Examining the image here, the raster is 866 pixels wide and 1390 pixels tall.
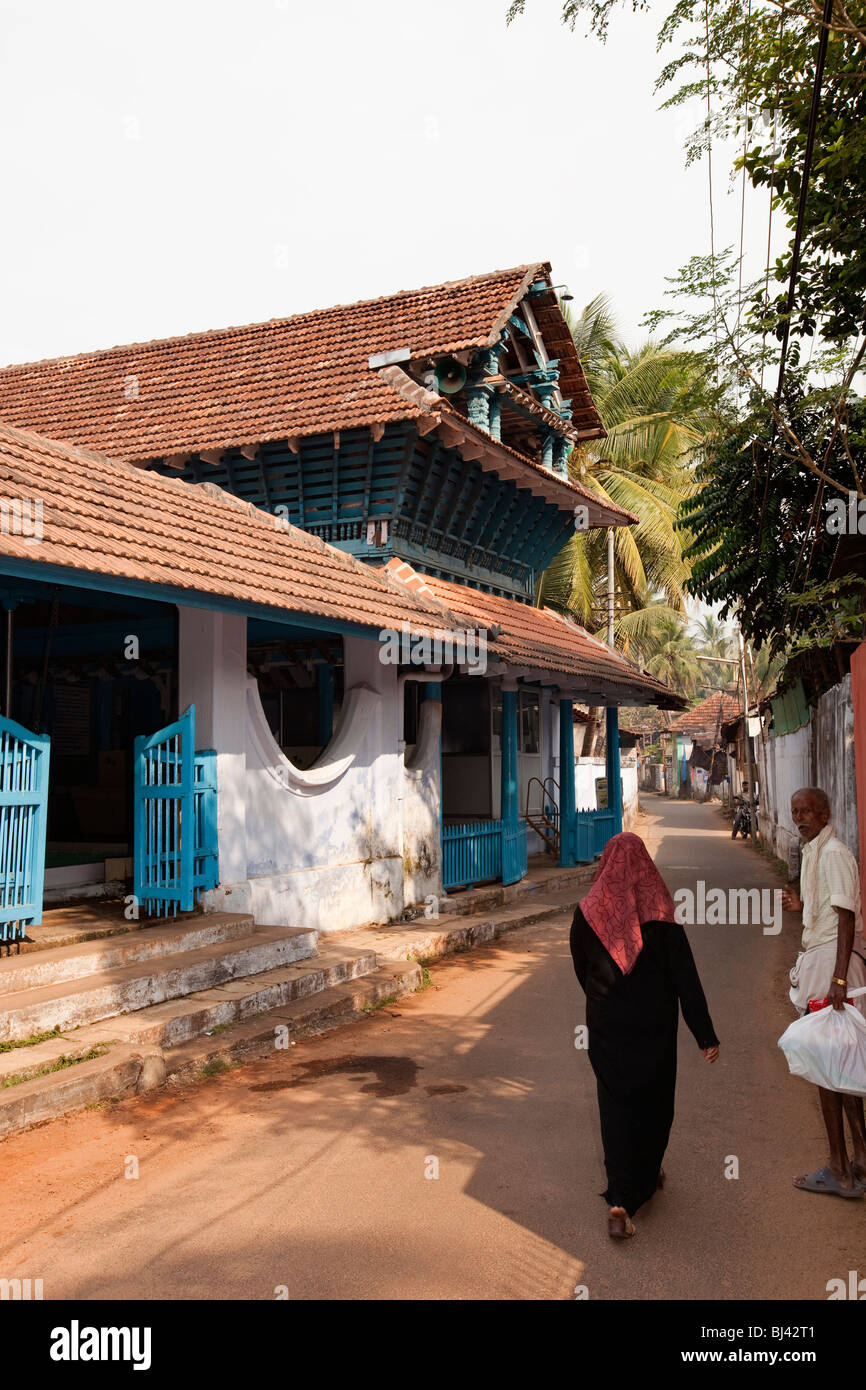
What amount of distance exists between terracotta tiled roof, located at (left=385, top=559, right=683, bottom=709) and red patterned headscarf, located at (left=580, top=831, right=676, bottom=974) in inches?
276

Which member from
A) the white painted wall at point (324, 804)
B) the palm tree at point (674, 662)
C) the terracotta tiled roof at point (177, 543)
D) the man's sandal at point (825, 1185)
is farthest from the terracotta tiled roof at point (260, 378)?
the palm tree at point (674, 662)

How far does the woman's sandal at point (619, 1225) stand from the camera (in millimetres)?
3980

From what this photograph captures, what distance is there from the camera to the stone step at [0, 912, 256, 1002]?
623cm

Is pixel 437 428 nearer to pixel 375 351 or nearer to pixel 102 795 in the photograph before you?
pixel 375 351

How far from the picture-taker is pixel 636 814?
125ft

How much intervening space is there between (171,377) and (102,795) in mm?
7677

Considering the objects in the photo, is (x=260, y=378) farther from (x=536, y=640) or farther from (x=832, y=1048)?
(x=832, y=1048)

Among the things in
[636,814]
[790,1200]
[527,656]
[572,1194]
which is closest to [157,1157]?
[572,1194]

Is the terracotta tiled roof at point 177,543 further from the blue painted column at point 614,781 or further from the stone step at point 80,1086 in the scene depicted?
the blue painted column at point 614,781

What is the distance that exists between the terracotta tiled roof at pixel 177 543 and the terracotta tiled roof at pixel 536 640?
1281mm

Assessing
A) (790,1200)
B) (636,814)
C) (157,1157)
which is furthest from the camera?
(636,814)

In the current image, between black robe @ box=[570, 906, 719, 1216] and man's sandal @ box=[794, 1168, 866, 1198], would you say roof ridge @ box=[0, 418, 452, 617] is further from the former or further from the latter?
man's sandal @ box=[794, 1168, 866, 1198]

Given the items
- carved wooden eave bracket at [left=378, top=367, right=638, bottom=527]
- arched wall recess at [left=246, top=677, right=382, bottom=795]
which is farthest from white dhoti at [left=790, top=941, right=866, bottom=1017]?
carved wooden eave bracket at [left=378, top=367, right=638, bottom=527]

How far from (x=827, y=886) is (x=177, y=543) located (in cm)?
551
